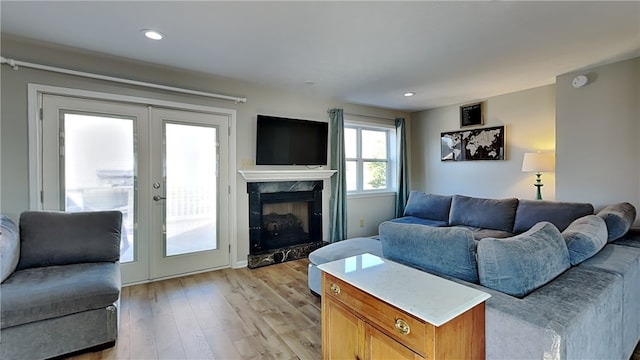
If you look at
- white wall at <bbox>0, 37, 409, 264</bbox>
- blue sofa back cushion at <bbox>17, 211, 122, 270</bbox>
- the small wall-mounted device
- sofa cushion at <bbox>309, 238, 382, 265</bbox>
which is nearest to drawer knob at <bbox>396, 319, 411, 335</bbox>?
sofa cushion at <bbox>309, 238, 382, 265</bbox>

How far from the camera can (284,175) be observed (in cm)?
408

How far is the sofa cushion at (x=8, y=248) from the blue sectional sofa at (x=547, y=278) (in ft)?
8.33

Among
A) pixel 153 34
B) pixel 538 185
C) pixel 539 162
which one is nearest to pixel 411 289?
pixel 153 34

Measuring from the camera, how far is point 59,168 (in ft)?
9.27

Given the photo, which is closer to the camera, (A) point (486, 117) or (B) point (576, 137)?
(B) point (576, 137)

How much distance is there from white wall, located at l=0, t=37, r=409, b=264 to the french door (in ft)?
0.48

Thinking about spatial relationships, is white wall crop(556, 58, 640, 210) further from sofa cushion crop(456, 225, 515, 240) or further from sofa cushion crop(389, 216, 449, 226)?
sofa cushion crop(389, 216, 449, 226)

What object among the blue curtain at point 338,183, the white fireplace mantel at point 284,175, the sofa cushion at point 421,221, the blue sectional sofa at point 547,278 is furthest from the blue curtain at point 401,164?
the blue sectional sofa at point 547,278

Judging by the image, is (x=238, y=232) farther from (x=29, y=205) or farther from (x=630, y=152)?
(x=630, y=152)

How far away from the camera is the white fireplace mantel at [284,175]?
3832 millimetres

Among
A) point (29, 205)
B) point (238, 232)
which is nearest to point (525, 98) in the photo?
point (238, 232)

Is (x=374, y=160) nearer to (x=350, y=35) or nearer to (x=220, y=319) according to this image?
(x=350, y=35)

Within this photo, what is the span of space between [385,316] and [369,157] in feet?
14.0

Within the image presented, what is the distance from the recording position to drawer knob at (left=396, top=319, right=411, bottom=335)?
116 centimetres
